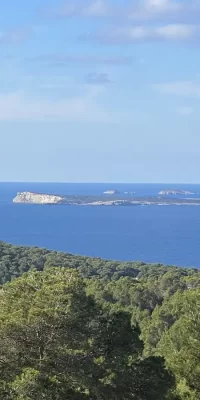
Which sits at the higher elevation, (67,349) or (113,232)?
(113,232)

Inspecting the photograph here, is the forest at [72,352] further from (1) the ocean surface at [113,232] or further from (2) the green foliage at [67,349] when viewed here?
(1) the ocean surface at [113,232]

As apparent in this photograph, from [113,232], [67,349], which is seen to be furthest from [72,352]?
[113,232]

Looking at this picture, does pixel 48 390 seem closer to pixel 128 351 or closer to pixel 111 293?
pixel 128 351

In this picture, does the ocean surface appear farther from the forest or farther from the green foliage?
the green foliage

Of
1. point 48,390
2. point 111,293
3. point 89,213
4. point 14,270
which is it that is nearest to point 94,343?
point 48,390

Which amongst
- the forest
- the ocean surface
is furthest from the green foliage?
the ocean surface

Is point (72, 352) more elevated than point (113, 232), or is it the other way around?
point (113, 232)

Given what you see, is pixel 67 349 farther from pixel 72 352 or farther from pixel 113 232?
pixel 113 232

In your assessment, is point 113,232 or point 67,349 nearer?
point 67,349

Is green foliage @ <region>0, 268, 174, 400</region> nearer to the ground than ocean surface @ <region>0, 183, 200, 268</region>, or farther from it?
nearer to the ground
